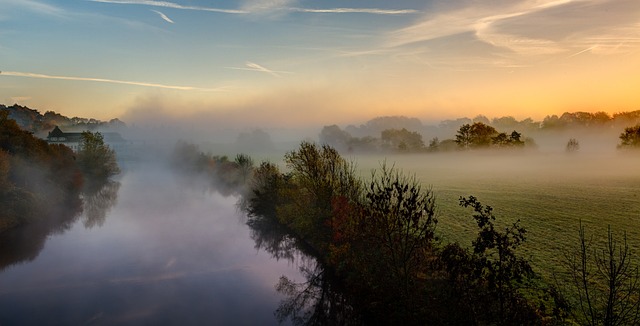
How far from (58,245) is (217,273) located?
890 inches

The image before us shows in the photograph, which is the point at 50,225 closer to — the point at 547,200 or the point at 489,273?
the point at 489,273

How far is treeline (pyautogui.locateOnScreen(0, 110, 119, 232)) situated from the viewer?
50406 millimetres

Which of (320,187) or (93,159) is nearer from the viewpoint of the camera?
(320,187)

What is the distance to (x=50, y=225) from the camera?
51938 millimetres

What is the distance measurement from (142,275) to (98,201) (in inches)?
1930

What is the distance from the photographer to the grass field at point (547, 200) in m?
31.5

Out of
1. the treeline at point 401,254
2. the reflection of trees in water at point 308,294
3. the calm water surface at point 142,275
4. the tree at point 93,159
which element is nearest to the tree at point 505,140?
the treeline at point 401,254

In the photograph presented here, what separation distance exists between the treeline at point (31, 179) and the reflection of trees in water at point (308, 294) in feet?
110

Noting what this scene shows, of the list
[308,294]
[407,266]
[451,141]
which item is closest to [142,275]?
[308,294]

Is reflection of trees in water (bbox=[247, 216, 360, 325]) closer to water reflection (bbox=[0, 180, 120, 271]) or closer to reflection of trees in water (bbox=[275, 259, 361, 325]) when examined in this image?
reflection of trees in water (bbox=[275, 259, 361, 325])

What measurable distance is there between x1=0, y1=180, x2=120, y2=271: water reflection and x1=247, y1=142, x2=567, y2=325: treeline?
1084 inches

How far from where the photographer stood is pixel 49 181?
6456 centimetres

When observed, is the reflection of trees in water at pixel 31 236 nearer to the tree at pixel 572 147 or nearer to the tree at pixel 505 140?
the tree at pixel 505 140

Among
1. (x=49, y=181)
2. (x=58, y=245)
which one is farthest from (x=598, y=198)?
(x=49, y=181)
